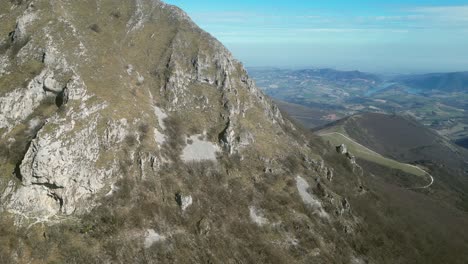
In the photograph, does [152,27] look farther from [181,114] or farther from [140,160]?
[140,160]

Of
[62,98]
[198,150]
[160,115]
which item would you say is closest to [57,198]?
[62,98]

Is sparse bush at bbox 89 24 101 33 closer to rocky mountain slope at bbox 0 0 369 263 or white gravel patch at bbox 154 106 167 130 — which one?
rocky mountain slope at bbox 0 0 369 263

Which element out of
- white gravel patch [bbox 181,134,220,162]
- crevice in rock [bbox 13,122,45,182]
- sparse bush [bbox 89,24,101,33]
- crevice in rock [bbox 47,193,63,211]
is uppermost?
sparse bush [bbox 89,24,101,33]

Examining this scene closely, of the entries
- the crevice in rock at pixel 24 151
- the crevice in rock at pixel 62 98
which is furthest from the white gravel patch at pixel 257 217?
the crevice in rock at pixel 24 151

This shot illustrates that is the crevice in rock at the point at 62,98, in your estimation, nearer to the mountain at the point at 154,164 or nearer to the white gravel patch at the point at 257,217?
the mountain at the point at 154,164

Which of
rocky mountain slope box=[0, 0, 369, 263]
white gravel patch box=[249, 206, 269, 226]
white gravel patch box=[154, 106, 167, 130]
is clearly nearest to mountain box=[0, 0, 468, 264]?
rocky mountain slope box=[0, 0, 369, 263]

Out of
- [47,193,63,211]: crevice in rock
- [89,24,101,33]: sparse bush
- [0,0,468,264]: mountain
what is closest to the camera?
[0,0,468,264]: mountain
